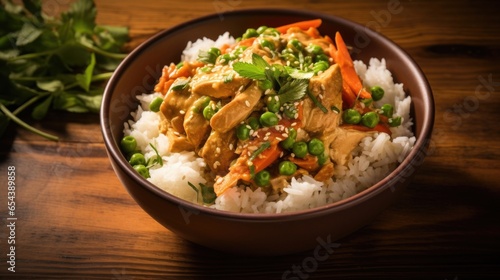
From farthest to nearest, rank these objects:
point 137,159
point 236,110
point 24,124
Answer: point 24,124 < point 137,159 < point 236,110

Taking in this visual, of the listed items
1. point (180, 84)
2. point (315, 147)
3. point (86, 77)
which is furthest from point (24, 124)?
point (315, 147)

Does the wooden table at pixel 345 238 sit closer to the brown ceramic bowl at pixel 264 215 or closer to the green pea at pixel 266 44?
the brown ceramic bowl at pixel 264 215

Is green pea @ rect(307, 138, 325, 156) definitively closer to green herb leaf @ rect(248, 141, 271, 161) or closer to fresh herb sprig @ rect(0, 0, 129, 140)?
green herb leaf @ rect(248, 141, 271, 161)

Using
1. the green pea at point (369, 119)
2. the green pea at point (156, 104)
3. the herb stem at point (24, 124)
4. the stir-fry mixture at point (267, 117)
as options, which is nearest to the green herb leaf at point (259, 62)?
the stir-fry mixture at point (267, 117)

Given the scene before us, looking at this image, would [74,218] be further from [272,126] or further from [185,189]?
[272,126]

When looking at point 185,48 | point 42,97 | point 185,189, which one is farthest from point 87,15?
point 185,189

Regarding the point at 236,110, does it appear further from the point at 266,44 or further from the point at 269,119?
the point at 266,44
